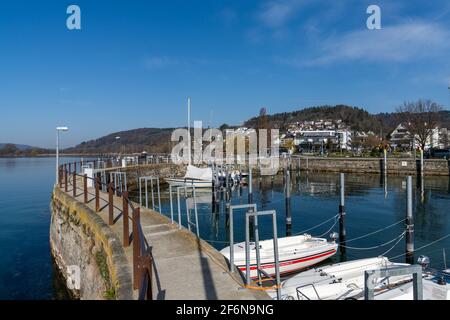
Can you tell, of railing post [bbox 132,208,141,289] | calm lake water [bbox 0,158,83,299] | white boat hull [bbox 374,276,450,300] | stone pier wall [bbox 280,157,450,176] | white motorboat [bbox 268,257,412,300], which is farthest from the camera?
stone pier wall [bbox 280,157,450,176]

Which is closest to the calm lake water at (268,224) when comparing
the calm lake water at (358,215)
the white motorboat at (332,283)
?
the calm lake water at (358,215)

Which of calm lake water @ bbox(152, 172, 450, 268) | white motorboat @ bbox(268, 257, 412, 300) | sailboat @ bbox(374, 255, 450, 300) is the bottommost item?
calm lake water @ bbox(152, 172, 450, 268)

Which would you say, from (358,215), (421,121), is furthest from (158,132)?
(358,215)

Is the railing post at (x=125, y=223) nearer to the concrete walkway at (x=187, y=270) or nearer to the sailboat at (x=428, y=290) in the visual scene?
the concrete walkway at (x=187, y=270)

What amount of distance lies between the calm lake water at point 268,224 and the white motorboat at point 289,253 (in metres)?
1.77

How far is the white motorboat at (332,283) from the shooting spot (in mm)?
8242

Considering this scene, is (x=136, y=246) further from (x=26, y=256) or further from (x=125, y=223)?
(x=26, y=256)

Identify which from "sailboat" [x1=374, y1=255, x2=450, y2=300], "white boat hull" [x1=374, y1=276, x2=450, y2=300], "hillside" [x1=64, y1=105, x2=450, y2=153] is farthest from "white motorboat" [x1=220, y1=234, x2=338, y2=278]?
"hillside" [x1=64, y1=105, x2=450, y2=153]

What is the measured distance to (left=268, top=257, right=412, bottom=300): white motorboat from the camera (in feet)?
27.0

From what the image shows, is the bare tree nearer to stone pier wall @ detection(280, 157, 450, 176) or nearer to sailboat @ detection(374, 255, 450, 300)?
stone pier wall @ detection(280, 157, 450, 176)

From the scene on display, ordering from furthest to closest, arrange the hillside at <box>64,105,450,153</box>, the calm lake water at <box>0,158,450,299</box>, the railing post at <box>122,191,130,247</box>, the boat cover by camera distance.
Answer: the hillside at <box>64,105,450,153</box>
the boat cover
the calm lake water at <box>0,158,450,299</box>
the railing post at <box>122,191,130,247</box>

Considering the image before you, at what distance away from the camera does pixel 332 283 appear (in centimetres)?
881

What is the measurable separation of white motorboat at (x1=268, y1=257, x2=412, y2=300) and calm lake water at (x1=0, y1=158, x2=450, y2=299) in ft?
15.4

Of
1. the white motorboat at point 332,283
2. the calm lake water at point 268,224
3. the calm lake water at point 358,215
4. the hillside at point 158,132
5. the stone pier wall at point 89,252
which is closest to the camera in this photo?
the stone pier wall at point 89,252
